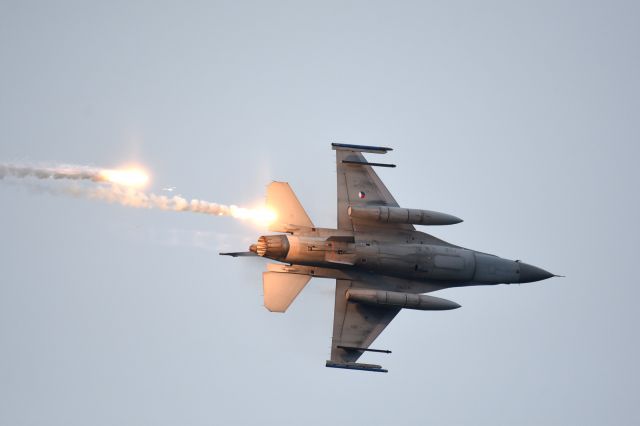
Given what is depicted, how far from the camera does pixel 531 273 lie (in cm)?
4197

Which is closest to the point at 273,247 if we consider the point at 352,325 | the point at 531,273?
the point at 352,325

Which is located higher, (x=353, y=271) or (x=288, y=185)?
(x=288, y=185)

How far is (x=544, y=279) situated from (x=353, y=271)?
25.1ft

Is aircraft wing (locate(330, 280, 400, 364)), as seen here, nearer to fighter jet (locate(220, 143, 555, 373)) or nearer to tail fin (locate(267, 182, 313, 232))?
fighter jet (locate(220, 143, 555, 373))

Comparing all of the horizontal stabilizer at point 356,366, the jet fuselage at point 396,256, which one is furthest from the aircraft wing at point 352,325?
the jet fuselage at point 396,256

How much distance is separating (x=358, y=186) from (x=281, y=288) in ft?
15.6

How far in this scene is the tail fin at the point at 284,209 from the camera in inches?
1556

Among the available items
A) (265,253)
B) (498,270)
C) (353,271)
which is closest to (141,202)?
(265,253)

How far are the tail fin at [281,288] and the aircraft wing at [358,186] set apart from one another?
2.56 metres

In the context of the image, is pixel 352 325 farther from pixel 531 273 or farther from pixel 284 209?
pixel 531 273

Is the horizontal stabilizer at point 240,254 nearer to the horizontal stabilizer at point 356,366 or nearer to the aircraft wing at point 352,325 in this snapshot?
the aircraft wing at point 352,325

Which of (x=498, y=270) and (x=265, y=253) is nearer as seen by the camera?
(x=265, y=253)

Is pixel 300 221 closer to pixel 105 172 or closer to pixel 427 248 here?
pixel 427 248

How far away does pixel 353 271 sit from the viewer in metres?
39.8
